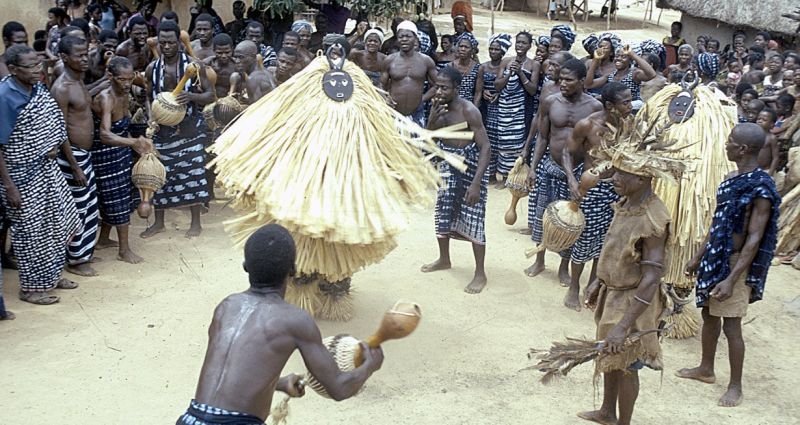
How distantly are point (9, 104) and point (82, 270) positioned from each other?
1527 mm

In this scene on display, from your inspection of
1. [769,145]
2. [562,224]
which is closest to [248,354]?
[562,224]

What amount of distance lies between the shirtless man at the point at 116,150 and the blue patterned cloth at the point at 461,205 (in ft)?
7.94

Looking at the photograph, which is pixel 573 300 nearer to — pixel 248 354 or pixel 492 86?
pixel 492 86

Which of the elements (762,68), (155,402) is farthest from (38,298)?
(762,68)

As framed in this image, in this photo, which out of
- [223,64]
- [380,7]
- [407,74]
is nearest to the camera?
[223,64]

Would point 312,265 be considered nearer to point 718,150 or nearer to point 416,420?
point 416,420

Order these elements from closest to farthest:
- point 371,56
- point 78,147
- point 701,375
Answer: point 701,375 → point 78,147 → point 371,56

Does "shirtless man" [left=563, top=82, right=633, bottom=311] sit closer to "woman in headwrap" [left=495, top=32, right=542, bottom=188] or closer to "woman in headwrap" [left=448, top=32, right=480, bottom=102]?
"woman in headwrap" [left=495, top=32, right=542, bottom=188]

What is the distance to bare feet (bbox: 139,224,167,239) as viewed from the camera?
7250mm

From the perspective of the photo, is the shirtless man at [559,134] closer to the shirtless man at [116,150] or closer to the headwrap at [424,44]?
the shirtless man at [116,150]

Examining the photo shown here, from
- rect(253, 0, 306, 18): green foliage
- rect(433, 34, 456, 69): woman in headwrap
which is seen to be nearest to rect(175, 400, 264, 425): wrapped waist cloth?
rect(433, 34, 456, 69): woman in headwrap

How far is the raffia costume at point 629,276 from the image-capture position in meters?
4.00

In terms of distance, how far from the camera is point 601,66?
Result: 871 cm

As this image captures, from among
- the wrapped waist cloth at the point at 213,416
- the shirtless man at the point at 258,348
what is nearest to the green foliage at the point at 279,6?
the shirtless man at the point at 258,348
